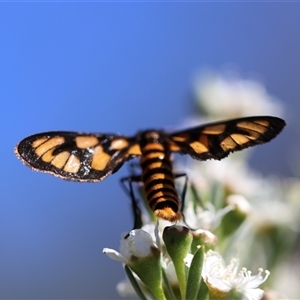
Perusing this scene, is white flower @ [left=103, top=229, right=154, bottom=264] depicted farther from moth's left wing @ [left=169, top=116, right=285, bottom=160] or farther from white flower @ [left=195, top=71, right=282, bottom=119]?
white flower @ [left=195, top=71, right=282, bottom=119]

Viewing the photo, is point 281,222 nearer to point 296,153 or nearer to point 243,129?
point 296,153

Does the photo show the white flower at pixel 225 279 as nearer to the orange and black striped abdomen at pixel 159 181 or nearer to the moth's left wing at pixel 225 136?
the orange and black striped abdomen at pixel 159 181

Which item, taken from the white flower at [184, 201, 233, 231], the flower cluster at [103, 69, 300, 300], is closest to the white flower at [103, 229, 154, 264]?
the flower cluster at [103, 69, 300, 300]

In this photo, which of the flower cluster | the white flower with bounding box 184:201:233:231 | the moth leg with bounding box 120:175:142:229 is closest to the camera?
the flower cluster

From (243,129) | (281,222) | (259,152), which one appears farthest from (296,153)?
(259,152)

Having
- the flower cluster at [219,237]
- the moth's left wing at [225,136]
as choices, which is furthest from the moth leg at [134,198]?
the moth's left wing at [225,136]

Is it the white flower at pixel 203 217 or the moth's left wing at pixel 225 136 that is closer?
the moth's left wing at pixel 225 136

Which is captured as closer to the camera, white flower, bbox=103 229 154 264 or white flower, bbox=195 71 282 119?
white flower, bbox=103 229 154 264
